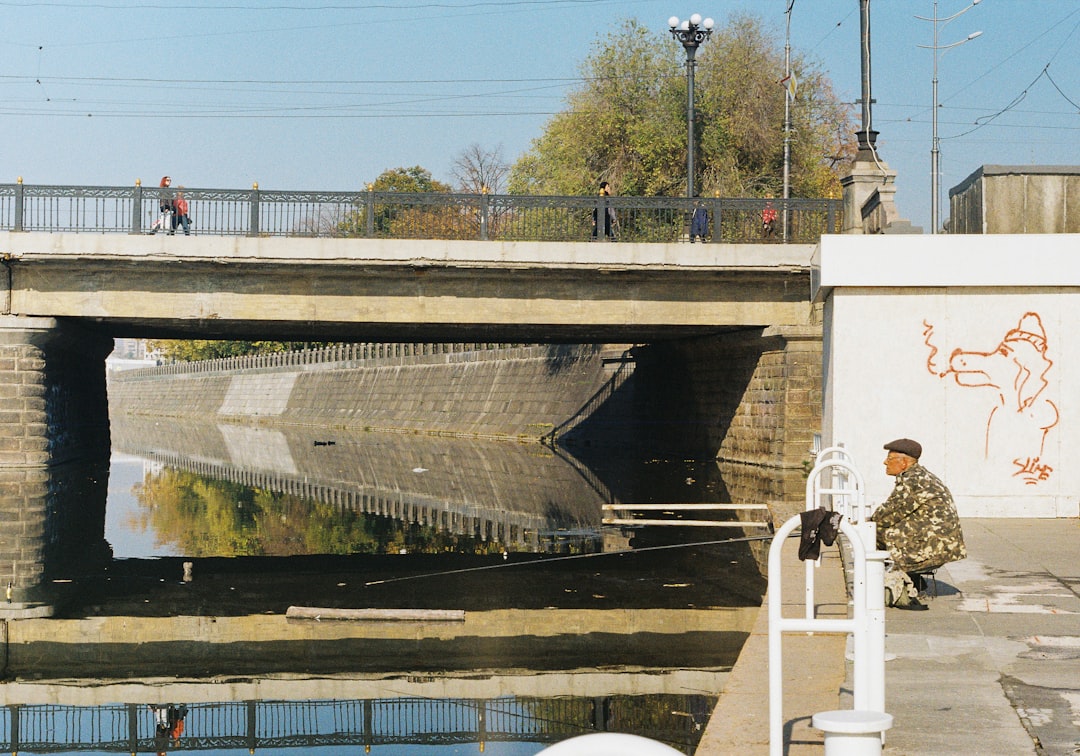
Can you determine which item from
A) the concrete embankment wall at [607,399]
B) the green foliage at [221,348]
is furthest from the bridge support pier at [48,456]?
the green foliage at [221,348]

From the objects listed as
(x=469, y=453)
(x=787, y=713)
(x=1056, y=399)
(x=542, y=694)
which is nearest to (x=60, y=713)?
(x=542, y=694)

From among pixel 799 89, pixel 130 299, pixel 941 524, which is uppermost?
pixel 799 89

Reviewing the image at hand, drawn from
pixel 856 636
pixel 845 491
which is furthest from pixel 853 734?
pixel 845 491

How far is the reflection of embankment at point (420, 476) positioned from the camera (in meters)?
21.6

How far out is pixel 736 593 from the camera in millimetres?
12805

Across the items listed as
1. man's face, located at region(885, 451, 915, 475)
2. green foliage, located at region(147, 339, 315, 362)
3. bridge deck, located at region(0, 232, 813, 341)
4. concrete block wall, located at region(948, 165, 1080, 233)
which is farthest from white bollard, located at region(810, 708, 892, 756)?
green foliage, located at region(147, 339, 315, 362)

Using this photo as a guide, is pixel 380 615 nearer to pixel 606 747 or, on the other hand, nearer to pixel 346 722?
pixel 346 722

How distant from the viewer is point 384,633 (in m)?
10.9

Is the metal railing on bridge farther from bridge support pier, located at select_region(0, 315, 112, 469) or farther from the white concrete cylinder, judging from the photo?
the white concrete cylinder

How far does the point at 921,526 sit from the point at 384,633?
4.33 m

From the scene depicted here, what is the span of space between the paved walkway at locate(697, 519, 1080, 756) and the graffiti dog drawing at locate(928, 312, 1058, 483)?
460cm

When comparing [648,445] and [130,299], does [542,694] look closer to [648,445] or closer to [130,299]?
[130,299]

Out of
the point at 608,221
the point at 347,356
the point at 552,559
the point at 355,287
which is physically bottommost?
the point at 552,559

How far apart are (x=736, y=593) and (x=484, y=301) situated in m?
17.7
